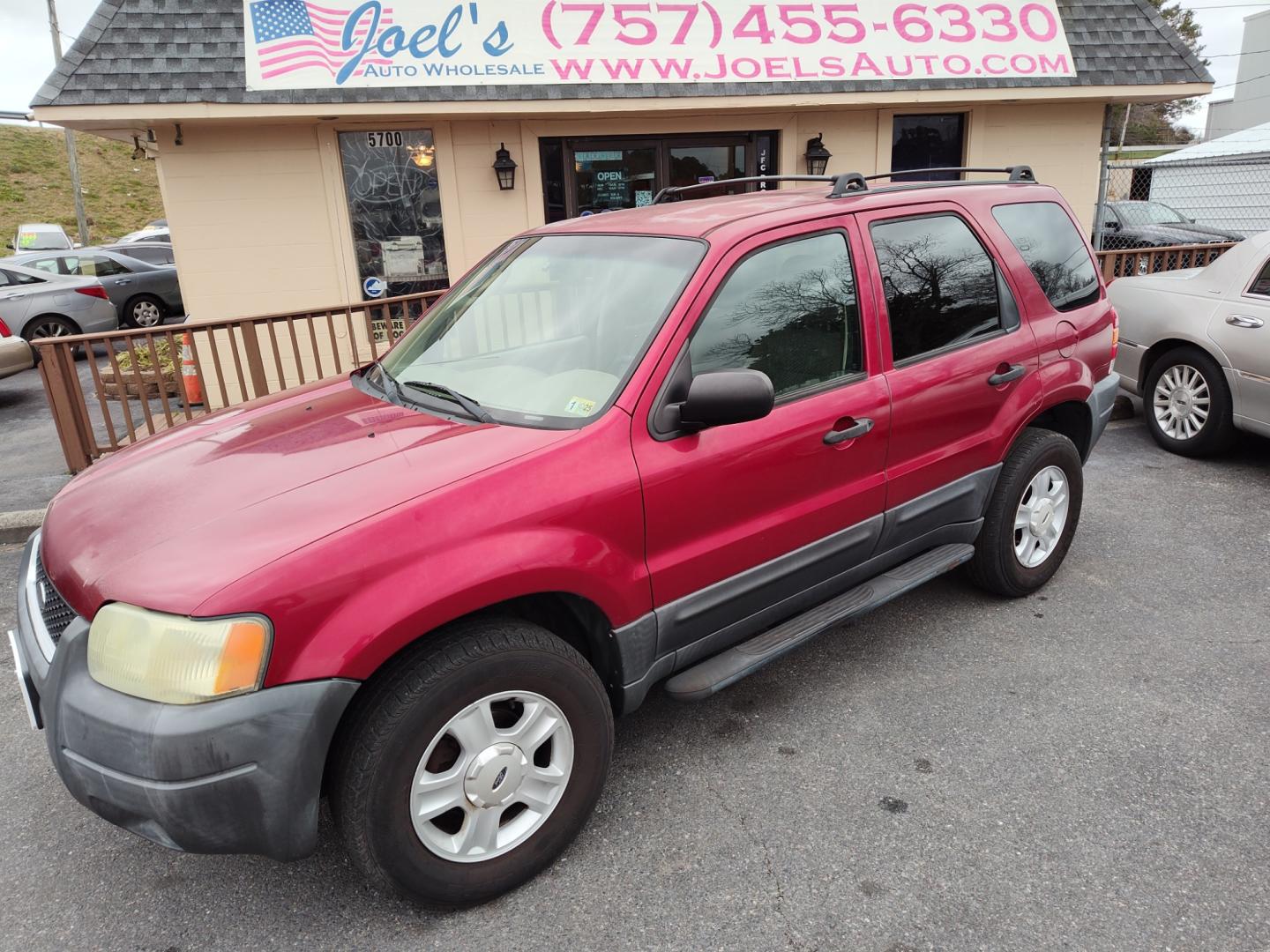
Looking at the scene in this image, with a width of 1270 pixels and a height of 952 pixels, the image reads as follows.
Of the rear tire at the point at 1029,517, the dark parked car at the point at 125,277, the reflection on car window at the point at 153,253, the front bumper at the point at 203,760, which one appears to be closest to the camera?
the front bumper at the point at 203,760

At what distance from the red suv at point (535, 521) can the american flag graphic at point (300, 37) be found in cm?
531

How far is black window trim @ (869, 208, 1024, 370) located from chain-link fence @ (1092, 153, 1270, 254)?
11334 mm

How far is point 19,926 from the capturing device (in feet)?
7.93

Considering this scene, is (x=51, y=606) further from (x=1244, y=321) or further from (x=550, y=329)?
(x=1244, y=321)

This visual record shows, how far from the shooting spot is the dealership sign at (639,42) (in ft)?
25.2

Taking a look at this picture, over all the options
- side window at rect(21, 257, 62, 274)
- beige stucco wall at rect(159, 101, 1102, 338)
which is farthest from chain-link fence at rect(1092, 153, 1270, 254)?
side window at rect(21, 257, 62, 274)

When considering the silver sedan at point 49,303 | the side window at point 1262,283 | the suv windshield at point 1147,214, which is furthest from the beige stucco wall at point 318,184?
the suv windshield at point 1147,214

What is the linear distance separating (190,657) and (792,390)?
6.54 ft

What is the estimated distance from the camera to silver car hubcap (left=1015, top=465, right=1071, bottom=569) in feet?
13.0

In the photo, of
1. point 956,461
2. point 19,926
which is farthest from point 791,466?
point 19,926

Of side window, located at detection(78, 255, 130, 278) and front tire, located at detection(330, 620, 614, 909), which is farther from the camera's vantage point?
side window, located at detection(78, 255, 130, 278)

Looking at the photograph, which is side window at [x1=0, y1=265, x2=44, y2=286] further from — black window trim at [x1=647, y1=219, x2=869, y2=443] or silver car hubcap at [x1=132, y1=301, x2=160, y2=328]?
black window trim at [x1=647, y1=219, x2=869, y2=443]

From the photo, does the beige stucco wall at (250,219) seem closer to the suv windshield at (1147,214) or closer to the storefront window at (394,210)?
the storefront window at (394,210)

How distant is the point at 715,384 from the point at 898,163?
8603mm
